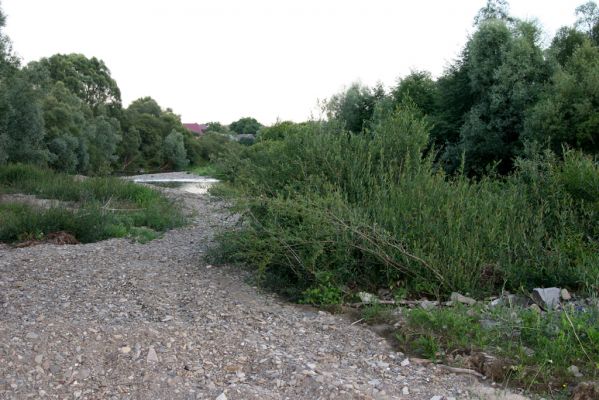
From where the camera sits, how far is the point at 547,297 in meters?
5.48

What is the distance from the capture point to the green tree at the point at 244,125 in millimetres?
107525

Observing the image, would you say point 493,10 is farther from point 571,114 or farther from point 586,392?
point 586,392

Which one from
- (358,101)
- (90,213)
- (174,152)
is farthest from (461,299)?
(174,152)

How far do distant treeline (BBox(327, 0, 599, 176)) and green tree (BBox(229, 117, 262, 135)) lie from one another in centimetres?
8767

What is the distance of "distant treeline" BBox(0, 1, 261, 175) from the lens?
24328 mm

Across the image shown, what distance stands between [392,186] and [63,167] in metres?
30.9

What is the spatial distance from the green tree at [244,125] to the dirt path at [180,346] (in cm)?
10126

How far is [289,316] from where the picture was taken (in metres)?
5.55

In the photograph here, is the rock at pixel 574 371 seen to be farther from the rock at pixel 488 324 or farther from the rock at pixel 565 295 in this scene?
the rock at pixel 565 295

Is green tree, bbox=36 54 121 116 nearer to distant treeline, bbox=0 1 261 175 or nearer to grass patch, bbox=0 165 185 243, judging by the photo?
distant treeline, bbox=0 1 261 175

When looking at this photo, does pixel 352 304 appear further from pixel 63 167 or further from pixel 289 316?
pixel 63 167

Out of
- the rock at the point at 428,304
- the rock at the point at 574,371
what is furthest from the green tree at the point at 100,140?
the rock at the point at 574,371

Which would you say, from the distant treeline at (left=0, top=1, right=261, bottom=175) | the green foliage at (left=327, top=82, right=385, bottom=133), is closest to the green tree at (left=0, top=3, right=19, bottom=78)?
the distant treeline at (left=0, top=1, right=261, bottom=175)

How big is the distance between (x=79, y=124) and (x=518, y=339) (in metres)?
40.4
